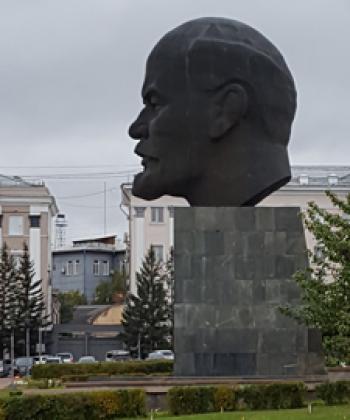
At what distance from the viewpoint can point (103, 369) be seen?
22703 millimetres

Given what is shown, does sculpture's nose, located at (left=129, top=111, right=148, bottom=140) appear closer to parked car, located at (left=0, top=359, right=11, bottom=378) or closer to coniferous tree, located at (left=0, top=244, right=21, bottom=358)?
parked car, located at (left=0, top=359, right=11, bottom=378)

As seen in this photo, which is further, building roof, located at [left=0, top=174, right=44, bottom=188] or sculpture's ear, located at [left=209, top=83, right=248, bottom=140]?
building roof, located at [left=0, top=174, right=44, bottom=188]

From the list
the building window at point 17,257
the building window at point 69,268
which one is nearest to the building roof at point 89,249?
the building window at point 69,268

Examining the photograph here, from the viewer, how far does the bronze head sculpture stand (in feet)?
56.2

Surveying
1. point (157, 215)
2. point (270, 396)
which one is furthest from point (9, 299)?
point (270, 396)

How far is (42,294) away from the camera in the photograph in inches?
1896

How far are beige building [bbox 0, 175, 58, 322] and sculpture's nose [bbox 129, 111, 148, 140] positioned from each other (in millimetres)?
32829

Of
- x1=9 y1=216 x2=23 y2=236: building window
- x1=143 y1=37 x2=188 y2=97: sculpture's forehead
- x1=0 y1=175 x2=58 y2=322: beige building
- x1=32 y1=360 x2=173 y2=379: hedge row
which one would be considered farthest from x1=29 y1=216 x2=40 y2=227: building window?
x1=143 y1=37 x2=188 y2=97: sculpture's forehead

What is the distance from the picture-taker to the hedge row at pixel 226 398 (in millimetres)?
13055

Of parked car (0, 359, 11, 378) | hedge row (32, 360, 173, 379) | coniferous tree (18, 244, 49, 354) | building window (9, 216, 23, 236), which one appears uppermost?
building window (9, 216, 23, 236)

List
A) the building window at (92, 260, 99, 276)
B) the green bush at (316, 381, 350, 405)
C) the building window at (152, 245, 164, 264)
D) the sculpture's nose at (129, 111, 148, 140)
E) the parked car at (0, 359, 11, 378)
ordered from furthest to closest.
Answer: the building window at (92, 260, 99, 276)
the building window at (152, 245, 164, 264)
the parked car at (0, 359, 11, 378)
the sculpture's nose at (129, 111, 148, 140)
the green bush at (316, 381, 350, 405)

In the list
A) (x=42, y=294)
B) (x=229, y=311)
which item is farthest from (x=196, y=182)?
(x=42, y=294)

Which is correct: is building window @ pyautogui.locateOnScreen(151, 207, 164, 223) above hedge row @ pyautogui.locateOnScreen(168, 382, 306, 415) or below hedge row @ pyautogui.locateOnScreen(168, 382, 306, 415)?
above

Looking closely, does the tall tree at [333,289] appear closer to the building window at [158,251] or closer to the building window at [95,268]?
the building window at [158,251]
